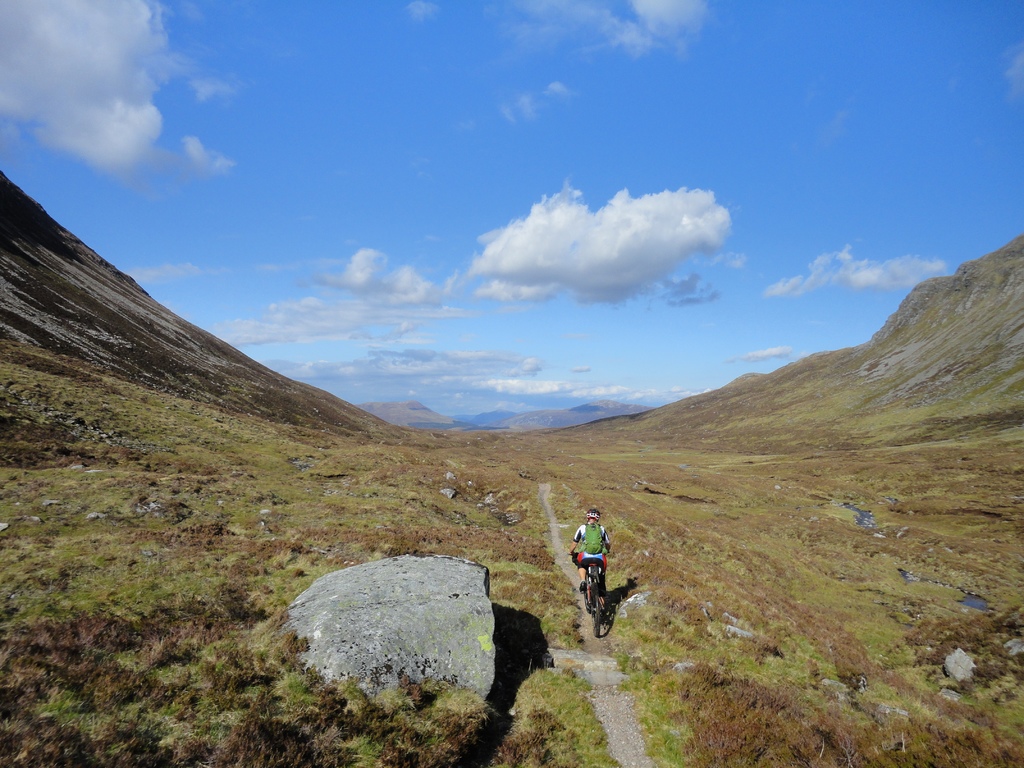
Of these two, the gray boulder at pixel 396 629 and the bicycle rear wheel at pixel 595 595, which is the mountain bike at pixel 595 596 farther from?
the gray boulder at pixel 396 629

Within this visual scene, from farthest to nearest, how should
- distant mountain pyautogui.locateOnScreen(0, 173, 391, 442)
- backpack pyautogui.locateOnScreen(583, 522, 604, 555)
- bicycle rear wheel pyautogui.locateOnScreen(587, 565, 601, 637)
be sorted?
distant mountain pyautogui.locateOnScreen(0, 173, 391, 442), backpack pyautogui.locateOnScreen(583, 522, 604, 555), bicycle rear wheel pyautogui.locateOnScreen(587, 565, 601, 637)

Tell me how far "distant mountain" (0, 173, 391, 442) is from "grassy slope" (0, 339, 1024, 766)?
73.7 ft

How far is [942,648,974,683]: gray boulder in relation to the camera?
63.7 feet

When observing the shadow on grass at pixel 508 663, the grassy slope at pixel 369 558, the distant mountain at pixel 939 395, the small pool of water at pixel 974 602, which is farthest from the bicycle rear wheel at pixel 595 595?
the distant mountain at pixel 939 395

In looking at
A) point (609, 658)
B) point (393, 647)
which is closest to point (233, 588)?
point (393, 647)

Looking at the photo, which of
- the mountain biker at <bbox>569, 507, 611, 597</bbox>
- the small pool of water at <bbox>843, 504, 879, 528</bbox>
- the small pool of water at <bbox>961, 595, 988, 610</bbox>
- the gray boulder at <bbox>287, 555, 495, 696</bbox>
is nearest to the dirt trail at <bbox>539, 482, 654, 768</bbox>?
the mountain biker at <bbox>569, 507, 611, 597</bbox>

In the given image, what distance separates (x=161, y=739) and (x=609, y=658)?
1145 cm

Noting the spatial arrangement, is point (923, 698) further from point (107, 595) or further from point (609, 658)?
point (107, 595)

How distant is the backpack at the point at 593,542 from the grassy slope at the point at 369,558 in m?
2.51

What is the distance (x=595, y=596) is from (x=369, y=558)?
30.1ft

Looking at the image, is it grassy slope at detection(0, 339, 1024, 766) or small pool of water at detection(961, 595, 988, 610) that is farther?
small pool of water at detection(961, 595, 988, 610)

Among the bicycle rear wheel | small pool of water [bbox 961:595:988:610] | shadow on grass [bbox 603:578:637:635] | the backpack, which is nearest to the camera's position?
the bicycle rear wheel

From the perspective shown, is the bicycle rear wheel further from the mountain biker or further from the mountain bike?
the mountain biker

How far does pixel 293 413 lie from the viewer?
7938 cm
